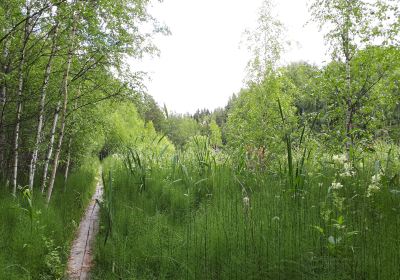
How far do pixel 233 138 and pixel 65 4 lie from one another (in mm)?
7782

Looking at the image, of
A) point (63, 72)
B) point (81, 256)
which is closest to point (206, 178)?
point (81, 256)

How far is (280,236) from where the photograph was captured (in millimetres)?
3252

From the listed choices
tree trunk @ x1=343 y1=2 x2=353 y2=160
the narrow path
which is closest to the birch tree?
tree trunk @ x1=343 y1=2 x2=353 y2=160

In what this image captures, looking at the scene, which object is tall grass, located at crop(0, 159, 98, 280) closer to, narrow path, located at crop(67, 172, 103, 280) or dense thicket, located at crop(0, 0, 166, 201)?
narrow path, located at crop(67, 172, 103, 280)

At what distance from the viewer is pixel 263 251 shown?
319cm

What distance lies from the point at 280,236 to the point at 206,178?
8.27ft

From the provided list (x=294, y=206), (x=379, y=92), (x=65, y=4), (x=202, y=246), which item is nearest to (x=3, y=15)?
(x=65, y=4)

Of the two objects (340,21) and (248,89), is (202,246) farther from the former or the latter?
(248,89)

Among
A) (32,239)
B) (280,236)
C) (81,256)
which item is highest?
(280,236)

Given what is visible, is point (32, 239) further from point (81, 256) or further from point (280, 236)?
point (280, 236)

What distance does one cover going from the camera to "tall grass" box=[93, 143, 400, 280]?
2.76 m

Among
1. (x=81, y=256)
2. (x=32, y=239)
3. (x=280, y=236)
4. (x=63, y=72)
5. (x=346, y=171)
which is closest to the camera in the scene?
(x=280, y=236)

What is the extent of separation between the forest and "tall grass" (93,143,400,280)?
0.02m

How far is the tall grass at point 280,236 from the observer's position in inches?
109
